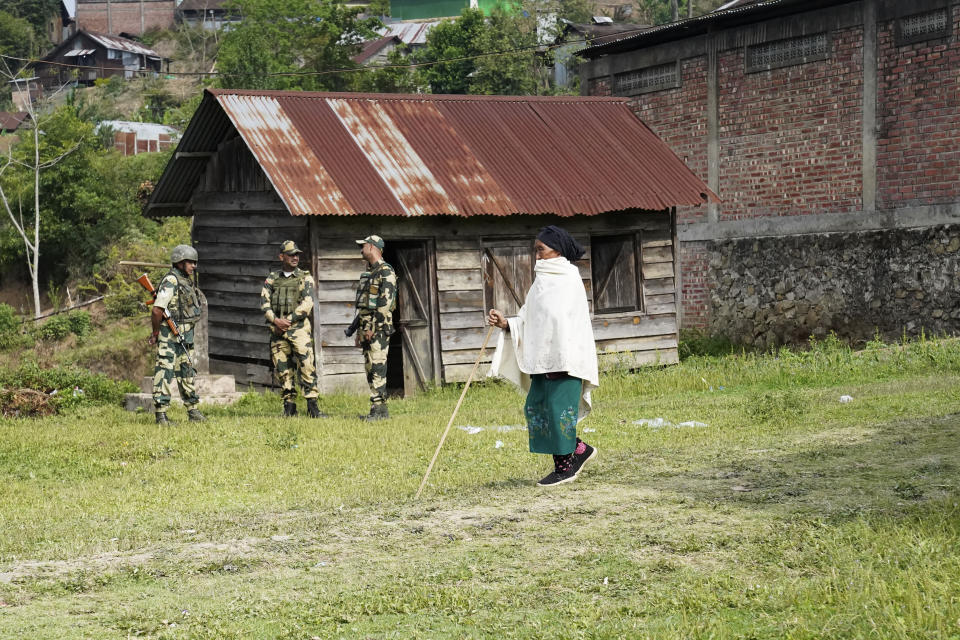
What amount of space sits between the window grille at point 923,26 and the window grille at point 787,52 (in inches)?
57.4

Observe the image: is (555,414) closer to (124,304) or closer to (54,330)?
(54,330)

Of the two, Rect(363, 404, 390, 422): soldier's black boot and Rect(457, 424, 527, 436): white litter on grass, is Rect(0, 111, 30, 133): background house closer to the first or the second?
Rect(363, 404, 390, 422): soldier's black boot

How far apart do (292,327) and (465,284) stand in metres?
3.85

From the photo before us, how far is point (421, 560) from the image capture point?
6.22 metres

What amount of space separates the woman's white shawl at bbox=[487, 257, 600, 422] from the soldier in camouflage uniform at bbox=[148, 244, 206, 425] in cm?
554

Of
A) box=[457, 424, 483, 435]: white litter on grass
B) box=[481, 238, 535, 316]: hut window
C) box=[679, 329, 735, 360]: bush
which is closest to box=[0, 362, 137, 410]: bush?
box=[481, 238, 535, 316]: hut window

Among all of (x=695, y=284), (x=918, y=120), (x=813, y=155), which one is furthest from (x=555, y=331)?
(x=695, y=284)

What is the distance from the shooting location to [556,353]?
26.5ft

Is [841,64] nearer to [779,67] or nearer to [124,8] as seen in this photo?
[779,67]

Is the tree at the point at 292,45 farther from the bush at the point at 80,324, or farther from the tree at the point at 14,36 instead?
the tree at the point at 14,36

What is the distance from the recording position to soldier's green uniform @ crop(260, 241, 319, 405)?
42.4 feet

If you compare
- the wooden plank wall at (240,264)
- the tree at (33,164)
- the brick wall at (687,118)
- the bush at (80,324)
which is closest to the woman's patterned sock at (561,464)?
the wooden plank wall at (240,264)

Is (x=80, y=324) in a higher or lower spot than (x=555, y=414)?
lower

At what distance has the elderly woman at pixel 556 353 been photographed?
809 centimetres
